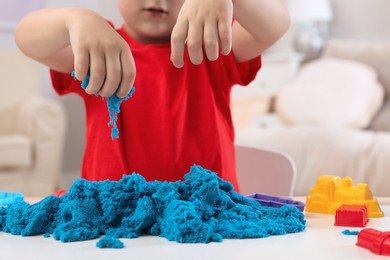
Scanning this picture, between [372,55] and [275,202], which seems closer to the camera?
[275,202]

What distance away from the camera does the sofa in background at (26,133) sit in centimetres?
359

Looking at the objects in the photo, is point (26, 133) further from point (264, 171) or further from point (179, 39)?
point (179, 39)

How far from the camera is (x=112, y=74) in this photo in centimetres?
73

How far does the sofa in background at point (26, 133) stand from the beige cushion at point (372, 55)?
1.56 metres

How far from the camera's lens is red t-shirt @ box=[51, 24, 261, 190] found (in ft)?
3.70

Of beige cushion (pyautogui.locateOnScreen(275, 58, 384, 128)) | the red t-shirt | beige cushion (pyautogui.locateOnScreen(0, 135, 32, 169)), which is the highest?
the red t-shirt

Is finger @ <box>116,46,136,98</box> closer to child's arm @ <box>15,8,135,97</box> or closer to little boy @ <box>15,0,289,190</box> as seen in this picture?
child's arm @ <box>15,8,135,97</box>

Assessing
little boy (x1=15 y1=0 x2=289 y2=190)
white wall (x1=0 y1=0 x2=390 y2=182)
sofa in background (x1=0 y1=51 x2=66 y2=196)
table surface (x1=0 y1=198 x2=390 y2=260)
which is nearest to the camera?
table surface (x1=0 y1=198 x2=390 y2=260)

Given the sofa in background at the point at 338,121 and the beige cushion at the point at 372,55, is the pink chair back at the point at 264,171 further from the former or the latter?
the beige cushion at the point at 372,55

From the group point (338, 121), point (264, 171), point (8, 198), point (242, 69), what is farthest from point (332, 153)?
point (8, 198)

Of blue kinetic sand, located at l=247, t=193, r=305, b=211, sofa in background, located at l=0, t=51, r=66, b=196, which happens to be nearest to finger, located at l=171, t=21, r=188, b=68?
blue kinetic sand, located at l=247, t=193, r=305, b=211

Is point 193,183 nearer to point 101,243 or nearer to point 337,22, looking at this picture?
point 101,243

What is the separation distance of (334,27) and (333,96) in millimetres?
1200

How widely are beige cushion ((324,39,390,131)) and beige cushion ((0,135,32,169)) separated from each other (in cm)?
173
